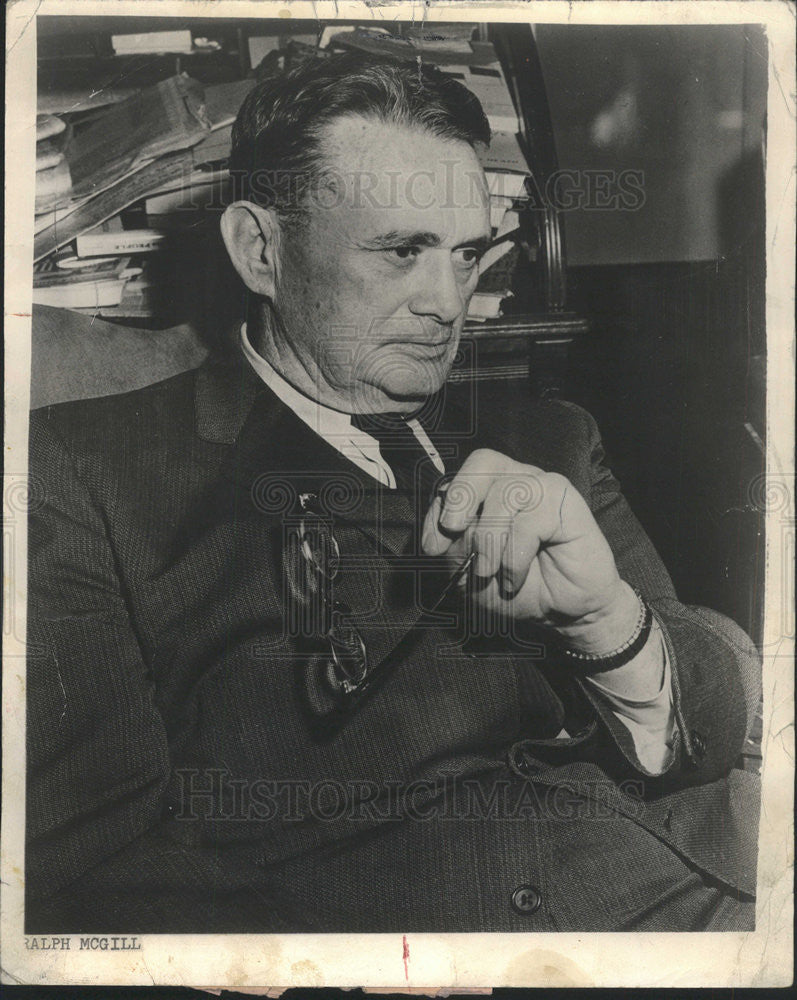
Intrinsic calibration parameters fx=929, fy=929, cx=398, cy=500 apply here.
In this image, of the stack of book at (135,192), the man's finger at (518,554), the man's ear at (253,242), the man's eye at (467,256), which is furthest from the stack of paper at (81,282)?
the man's finger at (518,554)

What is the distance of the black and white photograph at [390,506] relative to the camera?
1260 millimetres

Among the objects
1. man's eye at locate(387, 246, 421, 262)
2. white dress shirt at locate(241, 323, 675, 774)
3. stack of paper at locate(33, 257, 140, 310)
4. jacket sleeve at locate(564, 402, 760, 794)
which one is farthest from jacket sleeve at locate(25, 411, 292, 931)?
jacket sleeve at locate(564, 402, 760, 794)

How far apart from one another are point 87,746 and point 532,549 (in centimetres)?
66

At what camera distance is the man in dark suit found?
4.11 feet

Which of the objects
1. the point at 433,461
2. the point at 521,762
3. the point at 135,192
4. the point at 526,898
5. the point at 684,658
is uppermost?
the point at 135,192

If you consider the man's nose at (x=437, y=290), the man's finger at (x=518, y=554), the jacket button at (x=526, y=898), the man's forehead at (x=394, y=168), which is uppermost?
the man's forehead at (x=394, y=168)

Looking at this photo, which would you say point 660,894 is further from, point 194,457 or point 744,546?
point 194,457

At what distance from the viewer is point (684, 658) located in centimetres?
133

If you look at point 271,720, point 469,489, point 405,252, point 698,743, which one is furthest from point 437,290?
point 698,743

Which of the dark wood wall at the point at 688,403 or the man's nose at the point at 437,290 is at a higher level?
the man's nose at the point at 437,290

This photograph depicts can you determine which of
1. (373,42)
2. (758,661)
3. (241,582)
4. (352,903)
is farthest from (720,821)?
(373,42)

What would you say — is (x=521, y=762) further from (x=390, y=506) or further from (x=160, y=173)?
(x=160, y=173)

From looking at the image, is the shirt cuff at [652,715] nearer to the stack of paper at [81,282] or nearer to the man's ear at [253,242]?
the man's ear at [253,242]

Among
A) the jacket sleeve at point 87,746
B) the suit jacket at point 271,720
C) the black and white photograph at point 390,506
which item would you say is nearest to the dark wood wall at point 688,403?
the black and white photograph at point 390,506
